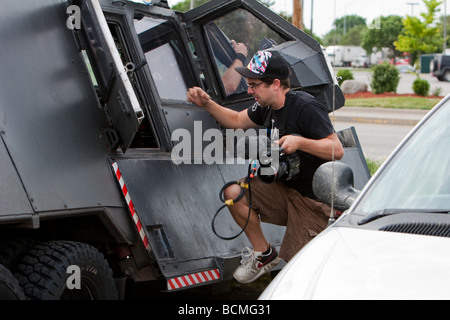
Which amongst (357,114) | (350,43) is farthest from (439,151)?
(350,43)

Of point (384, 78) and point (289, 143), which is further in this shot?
point (384, 78)

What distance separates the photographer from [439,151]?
3557 millimetres

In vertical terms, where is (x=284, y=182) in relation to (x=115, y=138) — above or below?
below

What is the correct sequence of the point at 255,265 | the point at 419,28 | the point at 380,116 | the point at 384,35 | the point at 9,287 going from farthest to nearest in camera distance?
1. the point at 384,35
2. the point at 419,28
3. the point at 380,116
4. the point at 255,265
5. the point at 9,287

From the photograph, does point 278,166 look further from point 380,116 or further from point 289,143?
point 380,116

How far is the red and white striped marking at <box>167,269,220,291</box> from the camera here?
522 centimetres

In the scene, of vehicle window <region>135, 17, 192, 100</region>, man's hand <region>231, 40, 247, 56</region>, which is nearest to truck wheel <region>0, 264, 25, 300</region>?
vehicle window <region>135, 17, 192, 100</region>

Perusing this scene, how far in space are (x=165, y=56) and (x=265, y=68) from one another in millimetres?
1453

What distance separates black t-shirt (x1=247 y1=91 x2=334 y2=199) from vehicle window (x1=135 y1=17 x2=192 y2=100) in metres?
1.25

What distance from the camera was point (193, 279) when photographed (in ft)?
17.7

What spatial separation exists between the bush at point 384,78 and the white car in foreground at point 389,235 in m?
23.2

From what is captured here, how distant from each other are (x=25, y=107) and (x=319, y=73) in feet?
7.82

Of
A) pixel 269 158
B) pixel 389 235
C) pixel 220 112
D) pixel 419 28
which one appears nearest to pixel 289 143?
pixel 269 158

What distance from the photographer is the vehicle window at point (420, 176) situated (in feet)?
10.9
